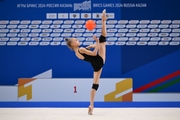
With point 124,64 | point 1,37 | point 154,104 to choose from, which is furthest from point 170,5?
point 1,37

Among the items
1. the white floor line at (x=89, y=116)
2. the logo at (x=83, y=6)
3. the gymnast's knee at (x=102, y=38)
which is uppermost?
the logo at (x=83, y=6)

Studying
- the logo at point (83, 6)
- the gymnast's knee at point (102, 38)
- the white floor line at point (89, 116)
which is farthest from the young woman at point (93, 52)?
the logo at point (83, 6)

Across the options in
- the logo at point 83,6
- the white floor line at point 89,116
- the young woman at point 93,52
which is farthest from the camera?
the logo at point 83,6

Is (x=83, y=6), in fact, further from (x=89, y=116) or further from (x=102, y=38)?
(x=89, y=116)

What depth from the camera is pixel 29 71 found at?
424 inches

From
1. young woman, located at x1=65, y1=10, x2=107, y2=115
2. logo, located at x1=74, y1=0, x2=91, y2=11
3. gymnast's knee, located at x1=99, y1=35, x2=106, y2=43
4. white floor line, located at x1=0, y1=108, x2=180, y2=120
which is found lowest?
white floor line, located at x1=0, y1=108, x2=180, y2=120

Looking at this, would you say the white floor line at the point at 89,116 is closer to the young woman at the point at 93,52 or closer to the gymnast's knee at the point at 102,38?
the young woman at the point at 93,52

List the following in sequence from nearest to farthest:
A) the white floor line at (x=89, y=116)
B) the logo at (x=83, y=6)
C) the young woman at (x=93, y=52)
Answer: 1. the white floor line at (x=89, y=116)
2. the young woman at (x=93, y=52)
3. the logo at (x=83, y=6)

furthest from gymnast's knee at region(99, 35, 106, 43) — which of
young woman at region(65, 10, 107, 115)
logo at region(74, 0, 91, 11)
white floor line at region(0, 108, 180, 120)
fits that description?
logo at region(74, 0, 91, 11)

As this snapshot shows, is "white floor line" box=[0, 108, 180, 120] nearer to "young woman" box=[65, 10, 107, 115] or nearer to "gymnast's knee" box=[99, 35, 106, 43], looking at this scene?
"young woman" box=[65, 10, 107, 115]

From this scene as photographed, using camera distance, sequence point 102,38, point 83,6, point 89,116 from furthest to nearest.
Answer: point 83,6
point 102,38
point 89,116

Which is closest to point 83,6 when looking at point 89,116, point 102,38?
point 102,38

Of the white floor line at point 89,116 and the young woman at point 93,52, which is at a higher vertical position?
the young woman at point 93,52

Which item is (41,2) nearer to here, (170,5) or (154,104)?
(170,5)
